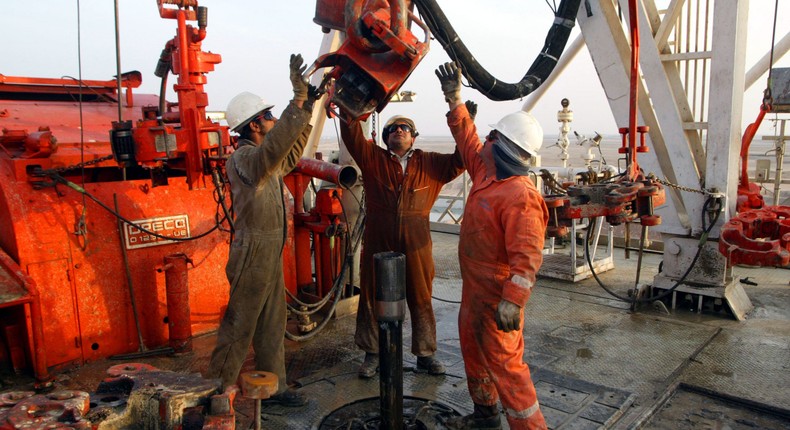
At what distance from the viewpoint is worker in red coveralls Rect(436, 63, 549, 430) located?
2.64m

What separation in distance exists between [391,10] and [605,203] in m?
1.95

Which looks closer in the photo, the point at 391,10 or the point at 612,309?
the point at 391,10

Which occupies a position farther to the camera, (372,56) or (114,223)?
(114,223)

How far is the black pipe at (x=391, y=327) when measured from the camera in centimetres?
268

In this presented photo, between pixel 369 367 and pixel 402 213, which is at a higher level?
pixel 402 213

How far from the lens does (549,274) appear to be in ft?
19.7

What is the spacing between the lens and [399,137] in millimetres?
3711

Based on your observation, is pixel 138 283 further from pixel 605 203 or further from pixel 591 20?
pixel 591 20

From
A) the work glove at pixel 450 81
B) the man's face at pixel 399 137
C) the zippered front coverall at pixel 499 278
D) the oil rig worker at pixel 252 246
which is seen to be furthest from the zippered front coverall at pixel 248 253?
the zippered front coverall at pixel 499 278

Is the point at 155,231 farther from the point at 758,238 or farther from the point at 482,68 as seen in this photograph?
the point at 758,238

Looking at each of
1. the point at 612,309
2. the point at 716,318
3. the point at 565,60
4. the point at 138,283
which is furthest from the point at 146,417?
the point at 565,60

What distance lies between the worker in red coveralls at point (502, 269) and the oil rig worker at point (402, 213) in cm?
59

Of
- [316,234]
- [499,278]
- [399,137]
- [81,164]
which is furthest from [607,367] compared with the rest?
[81,164]

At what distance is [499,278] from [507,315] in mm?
283
